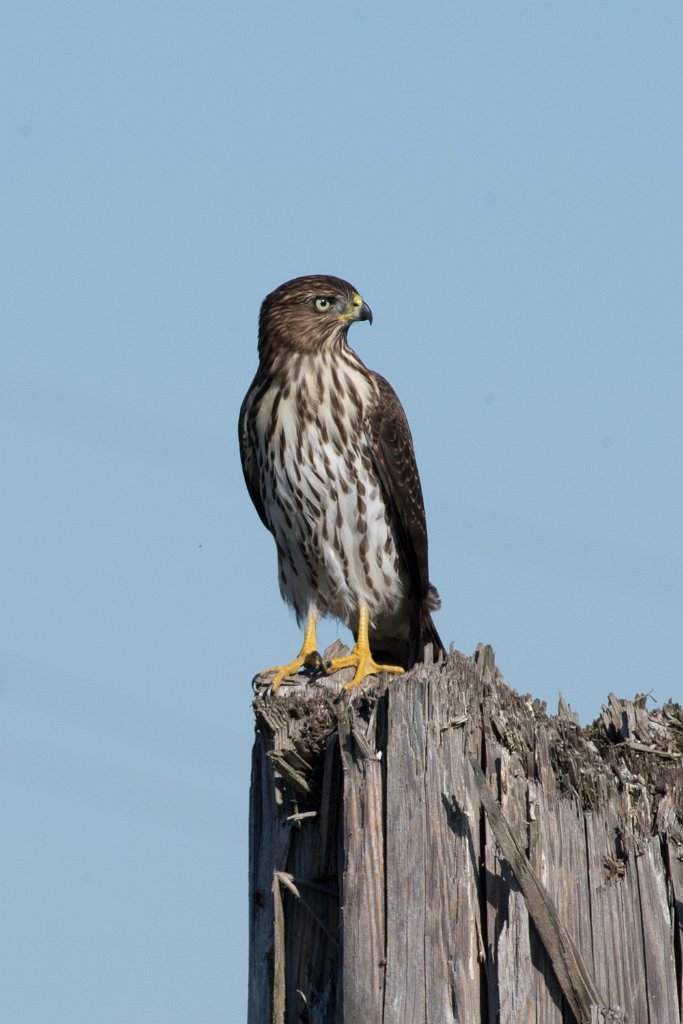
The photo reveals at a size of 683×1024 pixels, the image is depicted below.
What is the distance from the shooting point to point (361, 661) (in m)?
6.63

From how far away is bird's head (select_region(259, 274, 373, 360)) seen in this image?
7.70 m

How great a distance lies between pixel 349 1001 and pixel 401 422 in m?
4.39

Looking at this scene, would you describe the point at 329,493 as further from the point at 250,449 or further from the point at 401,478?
the point at 250,449

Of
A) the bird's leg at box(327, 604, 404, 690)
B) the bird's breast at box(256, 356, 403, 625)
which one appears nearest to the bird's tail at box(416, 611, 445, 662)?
the bird's breast at box(256, 356, 403, 625)

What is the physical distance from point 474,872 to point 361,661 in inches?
124

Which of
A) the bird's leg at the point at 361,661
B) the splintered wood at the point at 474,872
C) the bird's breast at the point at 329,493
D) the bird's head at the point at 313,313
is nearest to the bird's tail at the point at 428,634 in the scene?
the bird's breast at the point at 329,493

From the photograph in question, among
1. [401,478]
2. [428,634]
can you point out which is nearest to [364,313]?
[401,478]

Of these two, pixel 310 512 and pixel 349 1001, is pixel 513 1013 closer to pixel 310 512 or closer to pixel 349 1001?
pixel 349 1001

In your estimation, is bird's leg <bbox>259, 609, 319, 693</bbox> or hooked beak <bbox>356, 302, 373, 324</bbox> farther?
hooked beak <bbox>356, 302, 373, 324</bbox>

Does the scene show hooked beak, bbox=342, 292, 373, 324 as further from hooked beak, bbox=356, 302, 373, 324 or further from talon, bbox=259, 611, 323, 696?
talon, bbox=259, 611, 323, 696

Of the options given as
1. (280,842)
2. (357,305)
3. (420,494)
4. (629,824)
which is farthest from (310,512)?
(629,824)

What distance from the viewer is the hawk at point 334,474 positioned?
7.34 m

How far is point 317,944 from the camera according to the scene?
3.84m

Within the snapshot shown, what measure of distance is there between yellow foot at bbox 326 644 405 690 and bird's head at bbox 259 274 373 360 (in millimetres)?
1739
